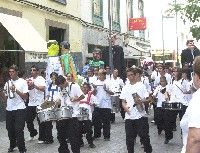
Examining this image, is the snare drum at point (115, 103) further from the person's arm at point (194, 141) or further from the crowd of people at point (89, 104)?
the person's arm at point (194, 141)

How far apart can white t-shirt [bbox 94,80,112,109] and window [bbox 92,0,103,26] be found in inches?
538

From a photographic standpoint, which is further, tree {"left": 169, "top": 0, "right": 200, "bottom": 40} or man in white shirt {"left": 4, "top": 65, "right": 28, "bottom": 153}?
tree {"left": 169, "top": 0, "right": 200, "bottom": 40}

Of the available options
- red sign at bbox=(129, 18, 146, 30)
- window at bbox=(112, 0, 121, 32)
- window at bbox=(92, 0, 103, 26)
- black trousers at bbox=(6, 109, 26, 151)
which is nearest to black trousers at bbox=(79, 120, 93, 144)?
black trousers at bbox=(6, 109, 26, 151)

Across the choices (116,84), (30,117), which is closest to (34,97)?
(30,117)

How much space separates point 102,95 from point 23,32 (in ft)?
17.1

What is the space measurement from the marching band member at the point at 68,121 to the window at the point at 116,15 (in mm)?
21965

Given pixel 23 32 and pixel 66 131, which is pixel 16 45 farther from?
pixel 66 131

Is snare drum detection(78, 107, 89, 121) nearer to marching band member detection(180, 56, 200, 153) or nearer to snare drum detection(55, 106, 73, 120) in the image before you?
snare drum detection(55, 106, 73, 120)

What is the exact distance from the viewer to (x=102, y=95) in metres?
12.5

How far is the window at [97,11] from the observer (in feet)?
85.7

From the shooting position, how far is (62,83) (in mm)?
8797

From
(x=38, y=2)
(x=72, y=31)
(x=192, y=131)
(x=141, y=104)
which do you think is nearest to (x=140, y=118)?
(x=141, y=104)

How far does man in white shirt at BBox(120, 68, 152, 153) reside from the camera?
8.99m

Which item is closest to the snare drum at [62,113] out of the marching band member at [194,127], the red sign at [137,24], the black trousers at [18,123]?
the black trousers at [18,123]
